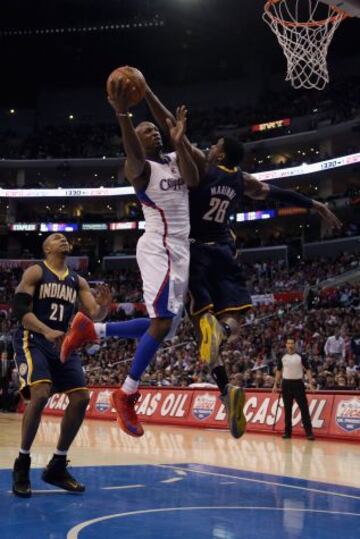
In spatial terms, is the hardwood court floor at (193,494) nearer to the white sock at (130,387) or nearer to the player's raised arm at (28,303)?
the white sock at (130,387)

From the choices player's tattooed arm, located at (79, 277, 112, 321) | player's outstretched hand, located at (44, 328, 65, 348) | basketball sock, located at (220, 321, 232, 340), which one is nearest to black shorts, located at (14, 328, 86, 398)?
player's tattooed arm, located at (79, 277, 112, 321)

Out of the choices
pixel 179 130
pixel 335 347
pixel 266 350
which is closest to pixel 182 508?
pixel 179 130

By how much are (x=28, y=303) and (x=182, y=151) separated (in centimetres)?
219

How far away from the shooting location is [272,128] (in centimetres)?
4100

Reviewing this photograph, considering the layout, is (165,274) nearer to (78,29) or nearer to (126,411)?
(126,411)

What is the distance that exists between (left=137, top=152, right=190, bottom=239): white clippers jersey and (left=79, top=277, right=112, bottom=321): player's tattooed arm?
879 millimetres

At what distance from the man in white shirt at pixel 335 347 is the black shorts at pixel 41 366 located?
11.1 meters

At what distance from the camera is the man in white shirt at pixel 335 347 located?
1660 centimetres

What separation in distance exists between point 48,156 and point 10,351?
24133 millimetres

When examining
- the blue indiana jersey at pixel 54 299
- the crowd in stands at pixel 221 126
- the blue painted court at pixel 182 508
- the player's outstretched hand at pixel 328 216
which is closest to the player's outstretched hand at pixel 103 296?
the blue indiana jersey at pixel 54 299

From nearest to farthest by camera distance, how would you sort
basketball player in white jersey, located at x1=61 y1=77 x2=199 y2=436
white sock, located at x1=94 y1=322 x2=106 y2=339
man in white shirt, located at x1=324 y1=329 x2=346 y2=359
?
basketball player in white jersey, located at x1=61 y1=77 x2=199 y2=436
white sock, located at x1=94 y1=322 x2=106 y2=339
man in white shirt, located at x1=324 y1=329 x2=346 y2=359

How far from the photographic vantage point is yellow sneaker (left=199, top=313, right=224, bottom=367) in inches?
197

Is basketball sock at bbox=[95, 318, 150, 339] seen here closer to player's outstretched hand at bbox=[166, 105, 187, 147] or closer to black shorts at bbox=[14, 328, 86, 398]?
black shorts at bbox=[14, 328, 86, 398]

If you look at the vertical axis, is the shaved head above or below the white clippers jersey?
below
